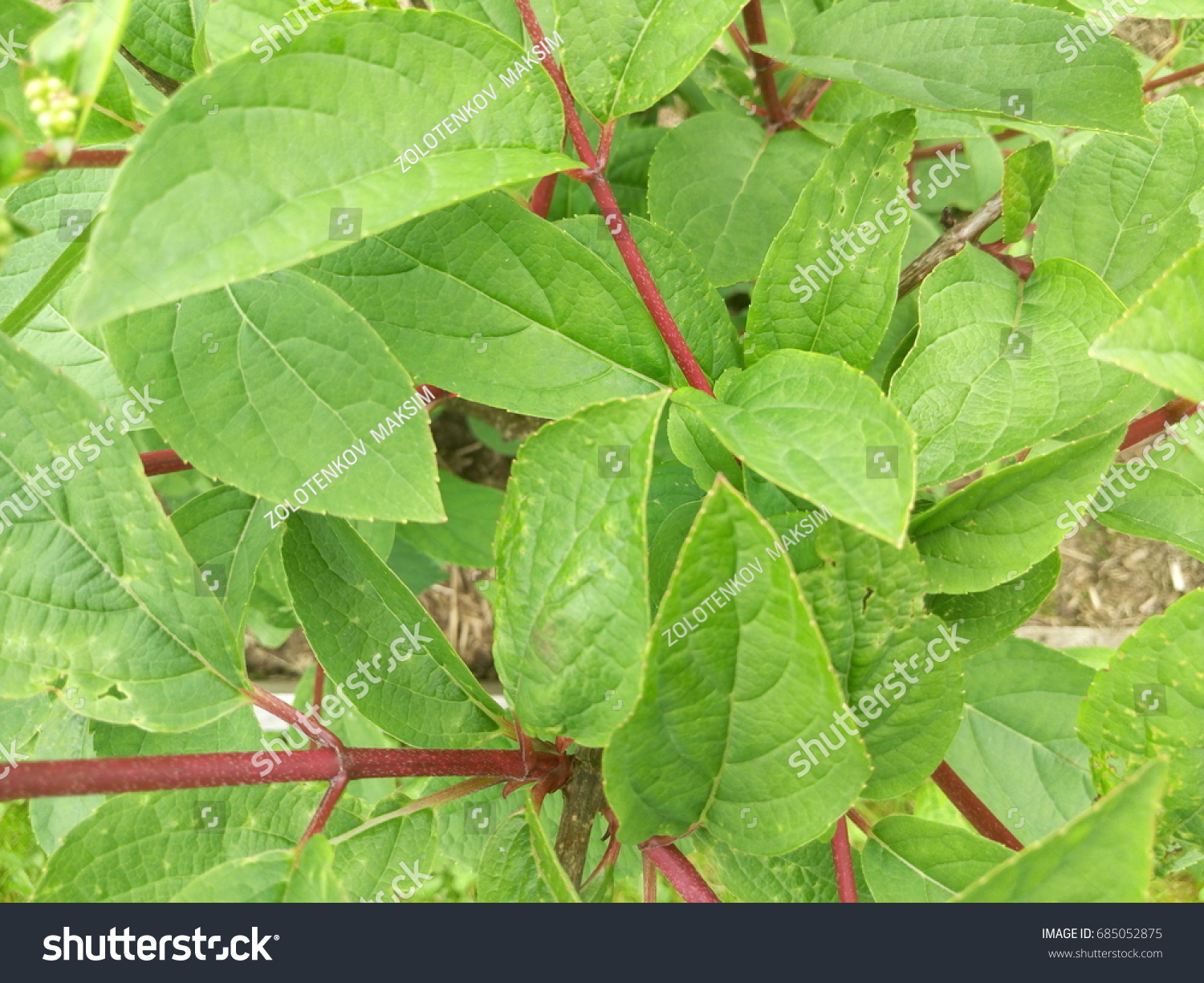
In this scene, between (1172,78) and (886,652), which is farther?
(1172,78)

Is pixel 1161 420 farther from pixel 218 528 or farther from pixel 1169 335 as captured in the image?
pixel 218 528

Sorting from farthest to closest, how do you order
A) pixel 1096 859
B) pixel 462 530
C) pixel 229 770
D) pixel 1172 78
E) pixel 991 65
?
pixel 462 530 < pixel 1172 78 < pixel 991 65 < pixel 229 770 < pixel 1096 859

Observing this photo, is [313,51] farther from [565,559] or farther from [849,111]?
[849,111]

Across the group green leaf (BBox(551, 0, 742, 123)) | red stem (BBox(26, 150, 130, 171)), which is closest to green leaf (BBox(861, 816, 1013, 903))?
green leaf (BBox(551, 0, 742, 123))

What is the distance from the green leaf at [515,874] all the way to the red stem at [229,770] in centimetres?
8

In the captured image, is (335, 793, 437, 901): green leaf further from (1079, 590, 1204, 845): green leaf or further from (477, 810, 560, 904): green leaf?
(1079, 590, 1204, 845): green leaf

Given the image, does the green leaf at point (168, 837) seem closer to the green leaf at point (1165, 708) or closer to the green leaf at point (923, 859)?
the green leaf at point (923, 859)

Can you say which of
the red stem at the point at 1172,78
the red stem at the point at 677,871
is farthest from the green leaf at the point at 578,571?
the red stem at the point at 1172,78

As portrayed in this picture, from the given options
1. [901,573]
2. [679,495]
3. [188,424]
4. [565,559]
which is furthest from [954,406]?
[188,424]

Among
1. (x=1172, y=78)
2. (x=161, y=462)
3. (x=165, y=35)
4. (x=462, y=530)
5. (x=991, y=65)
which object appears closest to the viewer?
(x=991, y=65)

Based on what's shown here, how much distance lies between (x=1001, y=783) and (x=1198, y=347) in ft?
3.01

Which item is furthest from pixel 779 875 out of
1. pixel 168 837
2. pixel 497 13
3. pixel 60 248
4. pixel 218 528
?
pixel 60 248

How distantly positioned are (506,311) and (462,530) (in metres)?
1.10

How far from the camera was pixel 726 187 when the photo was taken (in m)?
1.50
